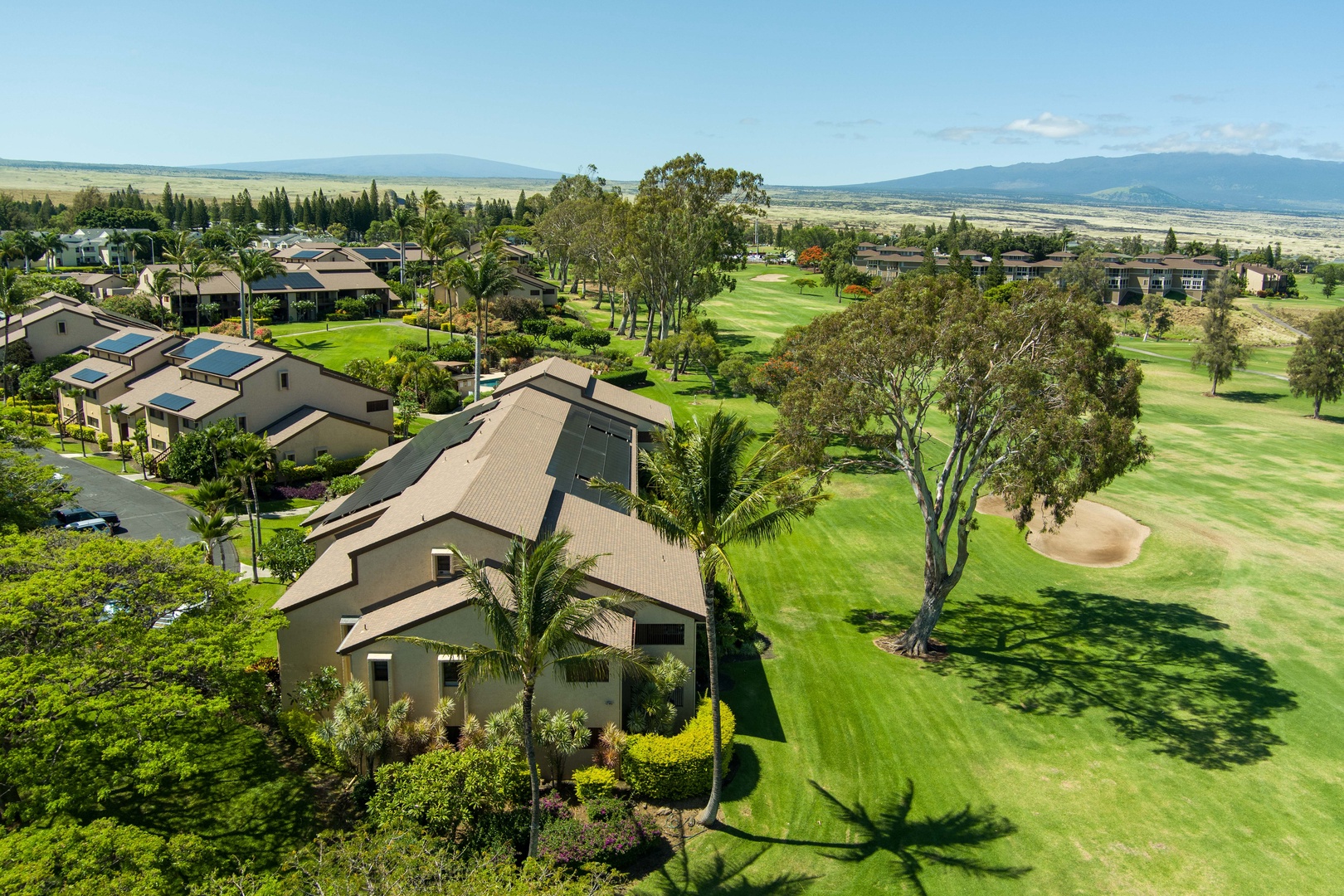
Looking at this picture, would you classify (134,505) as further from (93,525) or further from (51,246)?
(51,246)

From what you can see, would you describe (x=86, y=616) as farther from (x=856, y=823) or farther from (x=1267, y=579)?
(x=1267, y=579)

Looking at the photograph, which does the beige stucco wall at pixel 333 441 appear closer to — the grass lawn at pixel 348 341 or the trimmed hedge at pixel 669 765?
the grass lawn at pixel 348 341

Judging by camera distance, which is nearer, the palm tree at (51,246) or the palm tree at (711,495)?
the palm tree at (711,495)

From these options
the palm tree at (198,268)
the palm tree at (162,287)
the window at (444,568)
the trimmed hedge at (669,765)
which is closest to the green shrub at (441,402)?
the palm tree at (198,268)

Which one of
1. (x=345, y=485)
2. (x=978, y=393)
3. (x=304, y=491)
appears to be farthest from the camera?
(x=304, y=491)

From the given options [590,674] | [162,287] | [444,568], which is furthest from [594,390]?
[162,287]

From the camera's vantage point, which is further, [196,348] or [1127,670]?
[196,348]

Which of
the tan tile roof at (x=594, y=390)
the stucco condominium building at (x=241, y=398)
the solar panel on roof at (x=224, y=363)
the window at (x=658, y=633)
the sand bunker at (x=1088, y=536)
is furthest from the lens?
the solar panel on roof at (x=224, y=363)

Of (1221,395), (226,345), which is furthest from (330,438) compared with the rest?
(1221,395)
